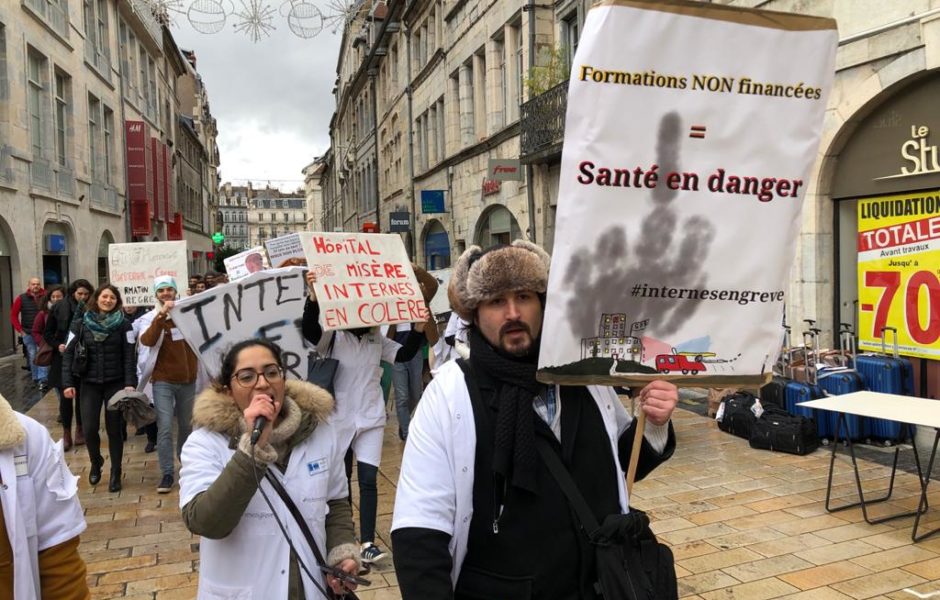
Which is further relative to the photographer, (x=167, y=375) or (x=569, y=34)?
(x=569, y=34)

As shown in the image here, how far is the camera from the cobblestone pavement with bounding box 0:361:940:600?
443cm

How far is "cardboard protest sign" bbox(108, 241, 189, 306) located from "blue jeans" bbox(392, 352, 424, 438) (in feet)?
14.5

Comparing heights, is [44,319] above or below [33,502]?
above

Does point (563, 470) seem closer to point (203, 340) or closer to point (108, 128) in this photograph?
point (203, 340)

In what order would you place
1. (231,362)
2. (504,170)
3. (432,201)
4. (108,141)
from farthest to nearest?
1. (108,141)
2. (432,201)
3. (504,170)
4. (231,362)

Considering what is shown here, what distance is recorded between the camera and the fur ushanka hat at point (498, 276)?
6.98ft

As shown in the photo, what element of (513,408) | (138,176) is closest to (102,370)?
(513,408)

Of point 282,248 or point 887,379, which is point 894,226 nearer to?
point 887,379

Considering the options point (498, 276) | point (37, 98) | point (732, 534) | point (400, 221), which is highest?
point (37, 98)

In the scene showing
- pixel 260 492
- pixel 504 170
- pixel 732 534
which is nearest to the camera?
pixel 260 492

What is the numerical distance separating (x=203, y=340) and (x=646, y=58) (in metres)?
3.13

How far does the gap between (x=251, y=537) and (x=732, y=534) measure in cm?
380

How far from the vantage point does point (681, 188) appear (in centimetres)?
215

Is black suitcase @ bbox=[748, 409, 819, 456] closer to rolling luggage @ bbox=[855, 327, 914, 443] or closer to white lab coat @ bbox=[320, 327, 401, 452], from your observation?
rolling luggage @ bbox=[855, 327, 914, 443]
